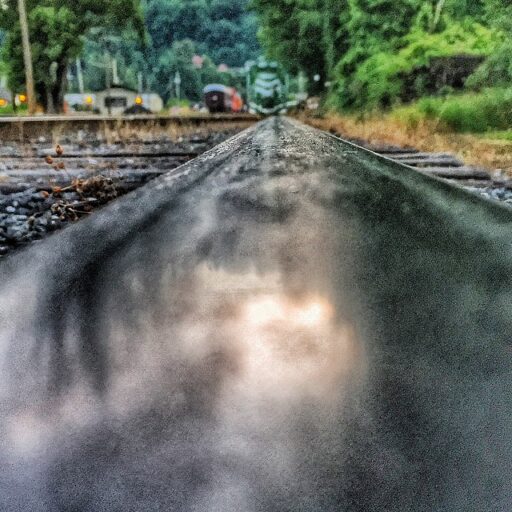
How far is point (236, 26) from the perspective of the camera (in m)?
3.41

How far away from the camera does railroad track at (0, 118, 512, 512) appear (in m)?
0.94

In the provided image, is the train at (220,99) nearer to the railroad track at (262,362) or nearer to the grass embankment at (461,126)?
the grass embankment at (461,126)

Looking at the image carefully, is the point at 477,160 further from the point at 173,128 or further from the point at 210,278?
the point at 173,128

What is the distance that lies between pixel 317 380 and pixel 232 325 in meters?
0.28

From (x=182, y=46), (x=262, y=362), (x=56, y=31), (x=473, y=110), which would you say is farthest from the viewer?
(x=182, y=46)

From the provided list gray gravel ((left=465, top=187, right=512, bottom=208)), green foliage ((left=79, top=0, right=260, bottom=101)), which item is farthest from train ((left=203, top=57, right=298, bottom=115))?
gray gravel ((left=465, top=187, right=512, bottom=208))

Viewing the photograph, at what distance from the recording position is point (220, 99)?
13.7 feet

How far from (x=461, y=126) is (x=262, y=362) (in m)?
2.26

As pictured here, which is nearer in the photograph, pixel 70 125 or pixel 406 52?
pixel 406 52

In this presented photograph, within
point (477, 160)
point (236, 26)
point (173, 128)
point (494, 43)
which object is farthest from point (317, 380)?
point (173, 128)

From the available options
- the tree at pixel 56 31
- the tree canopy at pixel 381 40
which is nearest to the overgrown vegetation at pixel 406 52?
the tree canopy at pixel 381 40

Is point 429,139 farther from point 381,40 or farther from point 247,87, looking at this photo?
point 247,87

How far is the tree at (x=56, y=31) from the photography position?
314cm

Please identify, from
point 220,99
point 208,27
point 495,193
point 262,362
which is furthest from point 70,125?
point 262,362
